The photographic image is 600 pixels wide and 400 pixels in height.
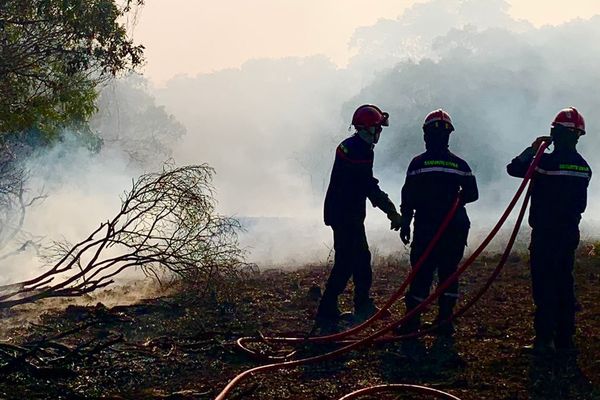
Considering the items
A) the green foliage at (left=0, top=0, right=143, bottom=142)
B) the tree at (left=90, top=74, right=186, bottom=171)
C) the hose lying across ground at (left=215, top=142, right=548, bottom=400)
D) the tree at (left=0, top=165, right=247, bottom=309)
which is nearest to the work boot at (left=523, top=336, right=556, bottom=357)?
the hose lying across ground at (left=215, top=142, right=548, bottom=400)

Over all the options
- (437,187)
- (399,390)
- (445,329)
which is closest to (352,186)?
(437,187)

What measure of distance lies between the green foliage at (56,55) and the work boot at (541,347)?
19.4 ft

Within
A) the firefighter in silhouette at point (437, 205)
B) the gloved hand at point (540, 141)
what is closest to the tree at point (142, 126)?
the firefighter in silhouette at point (437, 205)

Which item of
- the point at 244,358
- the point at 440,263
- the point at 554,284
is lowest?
the point at 244,358

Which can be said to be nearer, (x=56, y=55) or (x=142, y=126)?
(x=56, y=55)

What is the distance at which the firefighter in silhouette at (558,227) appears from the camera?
19.3 feet

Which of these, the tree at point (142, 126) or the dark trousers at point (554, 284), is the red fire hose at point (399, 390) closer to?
the dark trousers at point (554, 284)

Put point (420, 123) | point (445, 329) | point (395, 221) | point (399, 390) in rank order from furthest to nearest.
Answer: point (420, 123) → point (395, 221) → point (445, 329) → point (399, 390)

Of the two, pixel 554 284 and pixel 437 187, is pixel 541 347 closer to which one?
pixel 554 284

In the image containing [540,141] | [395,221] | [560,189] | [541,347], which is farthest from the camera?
[395,221]

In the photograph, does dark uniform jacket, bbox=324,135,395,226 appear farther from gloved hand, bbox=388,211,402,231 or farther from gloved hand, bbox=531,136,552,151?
gloved hand, bbox=531,136,552,151

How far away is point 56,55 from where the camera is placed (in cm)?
815

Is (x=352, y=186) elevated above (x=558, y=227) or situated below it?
above

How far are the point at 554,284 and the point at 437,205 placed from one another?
1.29 metres
